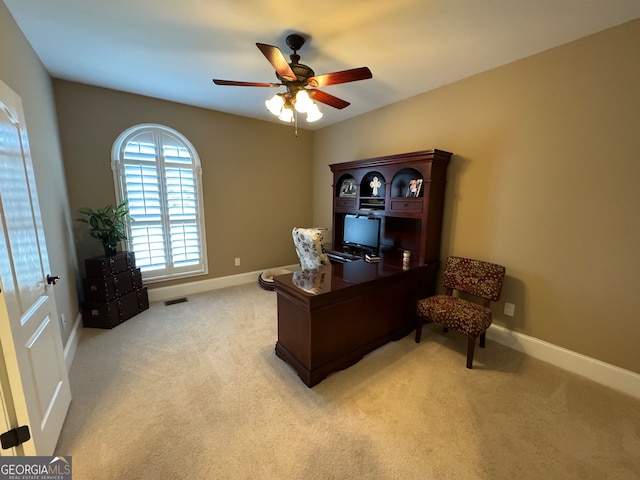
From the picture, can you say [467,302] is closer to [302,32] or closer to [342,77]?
[342,77]

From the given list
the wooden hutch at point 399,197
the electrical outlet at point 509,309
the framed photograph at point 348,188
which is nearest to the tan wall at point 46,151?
the wooden hutch at point 399,197

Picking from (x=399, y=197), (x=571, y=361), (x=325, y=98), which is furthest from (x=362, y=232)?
(x=571, y=361)

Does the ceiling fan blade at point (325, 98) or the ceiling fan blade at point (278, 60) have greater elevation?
the ceiling fan blade at point (278, 60)

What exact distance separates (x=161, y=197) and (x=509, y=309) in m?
4.40

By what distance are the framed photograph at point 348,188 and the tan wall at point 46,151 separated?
3172mm

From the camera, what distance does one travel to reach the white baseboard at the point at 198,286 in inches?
144

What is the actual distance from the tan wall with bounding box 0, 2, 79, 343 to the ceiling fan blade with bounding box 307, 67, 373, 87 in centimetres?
199

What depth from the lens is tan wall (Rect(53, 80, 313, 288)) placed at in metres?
3.03

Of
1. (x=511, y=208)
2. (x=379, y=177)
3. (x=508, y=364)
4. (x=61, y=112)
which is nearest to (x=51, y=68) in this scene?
(x=61, y=112)

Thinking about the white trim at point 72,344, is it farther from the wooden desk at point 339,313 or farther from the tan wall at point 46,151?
the wooden desk at point 339,313

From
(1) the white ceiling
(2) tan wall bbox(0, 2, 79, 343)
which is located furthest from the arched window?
(1) the white ceiling

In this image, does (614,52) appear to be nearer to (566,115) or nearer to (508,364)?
(566,115)

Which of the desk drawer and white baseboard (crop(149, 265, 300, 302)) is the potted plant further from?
the desk drawer

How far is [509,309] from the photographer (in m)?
2.59
